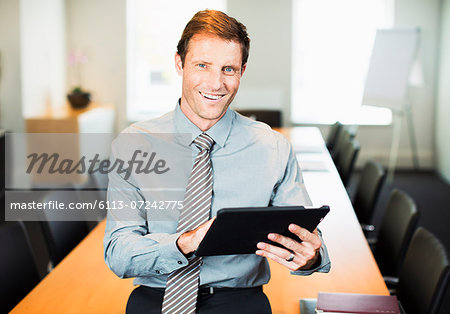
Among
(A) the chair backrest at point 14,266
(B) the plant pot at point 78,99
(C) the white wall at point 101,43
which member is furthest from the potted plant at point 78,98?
(A) the chair backrest at point 14,266

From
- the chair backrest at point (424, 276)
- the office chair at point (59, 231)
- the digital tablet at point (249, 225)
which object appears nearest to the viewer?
the digital tablet at point (249, 225)

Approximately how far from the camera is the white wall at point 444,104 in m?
6.49

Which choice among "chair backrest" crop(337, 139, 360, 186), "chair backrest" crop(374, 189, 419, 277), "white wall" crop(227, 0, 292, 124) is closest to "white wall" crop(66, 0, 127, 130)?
"white wall" crop(227, 0, 292, 124)

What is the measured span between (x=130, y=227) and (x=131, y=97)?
587 cm

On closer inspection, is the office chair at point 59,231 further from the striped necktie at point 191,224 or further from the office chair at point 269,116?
the office chair at point 269,116

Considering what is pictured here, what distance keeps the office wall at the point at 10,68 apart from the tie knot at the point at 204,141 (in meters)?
4.64

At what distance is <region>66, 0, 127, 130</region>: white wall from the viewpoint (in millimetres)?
7082

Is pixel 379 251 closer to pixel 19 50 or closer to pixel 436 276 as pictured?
pixel 436 276

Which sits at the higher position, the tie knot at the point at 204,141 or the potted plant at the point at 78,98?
the tie knot at the point at 204,141

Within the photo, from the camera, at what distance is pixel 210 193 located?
5.41 ft

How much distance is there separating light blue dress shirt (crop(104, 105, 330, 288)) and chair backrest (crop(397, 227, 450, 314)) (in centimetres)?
46

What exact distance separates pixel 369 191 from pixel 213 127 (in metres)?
1.91

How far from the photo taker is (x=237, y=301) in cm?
167

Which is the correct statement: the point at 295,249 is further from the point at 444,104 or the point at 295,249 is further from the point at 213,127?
the point at 444,104
